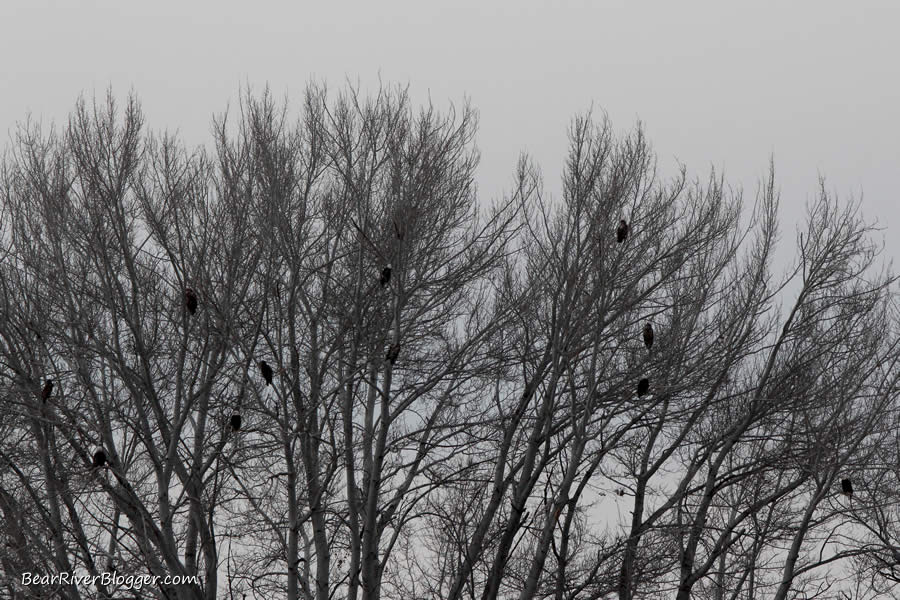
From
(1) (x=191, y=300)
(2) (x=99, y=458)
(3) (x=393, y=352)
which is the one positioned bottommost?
(2) (x=99, y=458)

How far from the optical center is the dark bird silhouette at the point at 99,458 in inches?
306

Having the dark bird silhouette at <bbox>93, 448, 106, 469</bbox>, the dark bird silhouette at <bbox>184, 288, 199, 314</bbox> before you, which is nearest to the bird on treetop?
the dark bird silhouette at <bbox>93, 448, 106, 469</bbox>

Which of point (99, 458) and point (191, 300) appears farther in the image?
point (99, 458)

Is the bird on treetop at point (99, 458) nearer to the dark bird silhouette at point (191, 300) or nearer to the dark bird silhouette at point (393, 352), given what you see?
the dark bird silhouette at point (191, 300)

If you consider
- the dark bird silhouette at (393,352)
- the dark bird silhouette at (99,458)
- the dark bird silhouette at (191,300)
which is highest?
the dark bird silhouette at (191,300)

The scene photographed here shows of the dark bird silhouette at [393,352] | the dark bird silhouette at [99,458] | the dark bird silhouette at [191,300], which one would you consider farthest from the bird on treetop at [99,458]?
the dark bird silhouette at [393,352]

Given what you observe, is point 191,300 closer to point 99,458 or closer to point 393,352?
point 99,458

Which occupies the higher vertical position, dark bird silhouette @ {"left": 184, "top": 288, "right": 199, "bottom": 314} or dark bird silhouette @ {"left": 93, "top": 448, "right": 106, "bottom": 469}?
dark bird silhouette @ {"left": 184, "top": 288, "right": 199, "bottom": 314}

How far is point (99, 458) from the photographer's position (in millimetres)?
→ 7809

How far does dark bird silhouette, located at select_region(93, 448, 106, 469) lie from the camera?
776 centimetres

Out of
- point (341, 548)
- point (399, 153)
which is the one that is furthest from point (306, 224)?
point (341, 548)

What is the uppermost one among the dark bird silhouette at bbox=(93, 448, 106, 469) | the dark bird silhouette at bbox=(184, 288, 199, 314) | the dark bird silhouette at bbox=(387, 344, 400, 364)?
the dark bird silhouette at bbox=(184, 288, 199, 314)

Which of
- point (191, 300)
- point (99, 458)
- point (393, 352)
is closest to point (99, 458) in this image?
point (99, 458)

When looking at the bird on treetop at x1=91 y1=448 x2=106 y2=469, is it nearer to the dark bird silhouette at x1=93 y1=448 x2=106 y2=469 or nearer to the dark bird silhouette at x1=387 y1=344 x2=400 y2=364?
the dark bird silhouette at x1=93 y1=448 x2=106 y2=469
